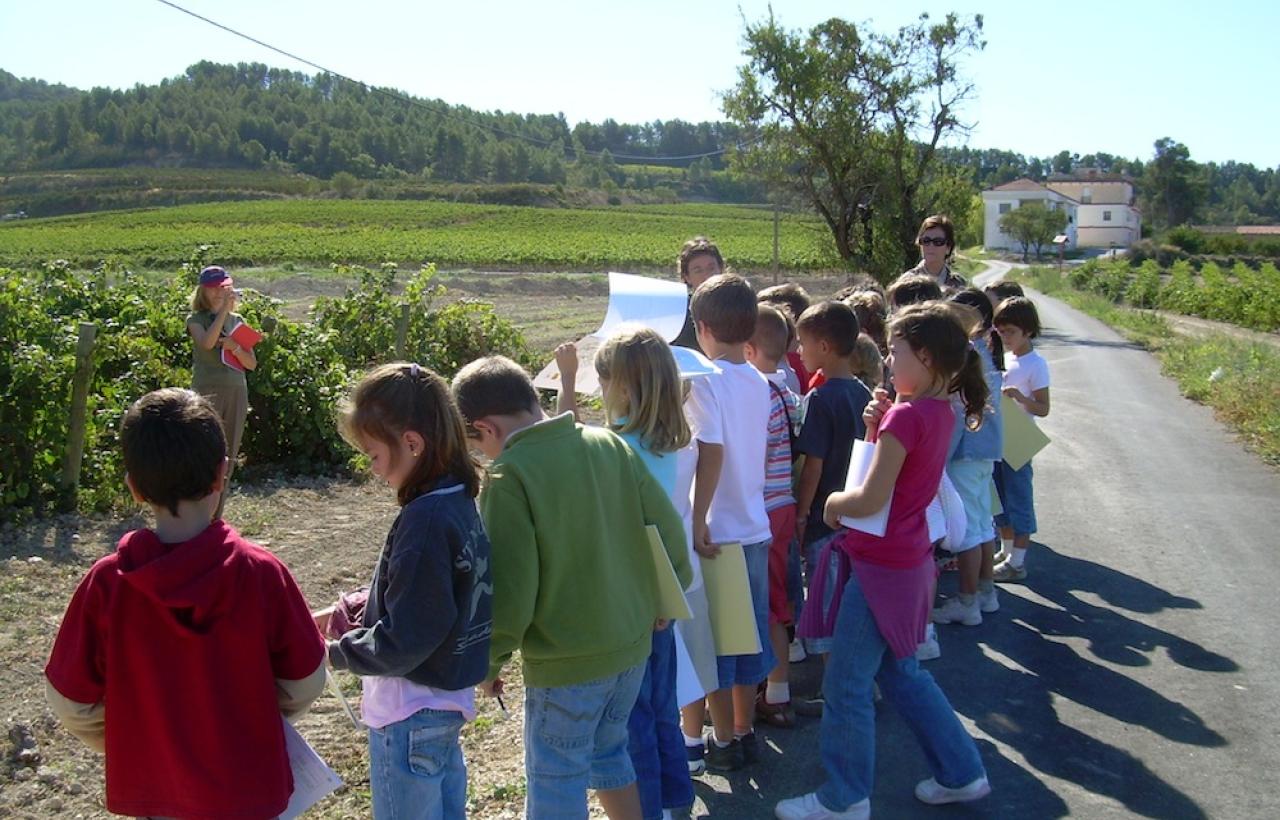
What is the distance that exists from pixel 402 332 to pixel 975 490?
24.0ft

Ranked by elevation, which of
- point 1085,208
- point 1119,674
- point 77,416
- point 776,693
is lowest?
point 1119,674

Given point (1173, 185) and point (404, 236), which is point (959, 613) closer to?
point (404, 236)

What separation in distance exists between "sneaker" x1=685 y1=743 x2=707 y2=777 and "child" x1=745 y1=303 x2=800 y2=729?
0.48 metres

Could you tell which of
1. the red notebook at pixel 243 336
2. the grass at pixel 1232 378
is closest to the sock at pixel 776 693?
the red notebook at pixel 243 336

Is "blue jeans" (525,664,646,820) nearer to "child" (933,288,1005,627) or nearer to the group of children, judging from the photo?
the group of children

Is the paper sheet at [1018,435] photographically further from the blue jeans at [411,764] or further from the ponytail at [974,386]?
the blue jeans at [411,764]

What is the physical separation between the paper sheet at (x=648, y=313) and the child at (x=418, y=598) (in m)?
1.05

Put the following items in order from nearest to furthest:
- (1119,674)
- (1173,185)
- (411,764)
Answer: (411,764) < (1119,674) < (1173,185)

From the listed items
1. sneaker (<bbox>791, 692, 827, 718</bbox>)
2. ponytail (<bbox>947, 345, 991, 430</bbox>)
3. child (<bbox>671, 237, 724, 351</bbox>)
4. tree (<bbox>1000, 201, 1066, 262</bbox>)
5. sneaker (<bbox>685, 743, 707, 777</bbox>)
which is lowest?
sneaker (<bbox>791, 692, 827, 718</bbox>)

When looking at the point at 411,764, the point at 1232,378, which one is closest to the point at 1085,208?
the point at 1232,378

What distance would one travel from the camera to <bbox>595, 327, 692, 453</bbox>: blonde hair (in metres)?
3.19

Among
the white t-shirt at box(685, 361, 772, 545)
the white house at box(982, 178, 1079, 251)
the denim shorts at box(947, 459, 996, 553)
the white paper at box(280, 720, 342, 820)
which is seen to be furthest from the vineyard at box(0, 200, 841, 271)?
the white house at box(982, 178, 1079, 251)

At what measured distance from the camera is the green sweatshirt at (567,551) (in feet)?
8.83

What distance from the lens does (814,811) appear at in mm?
3547
